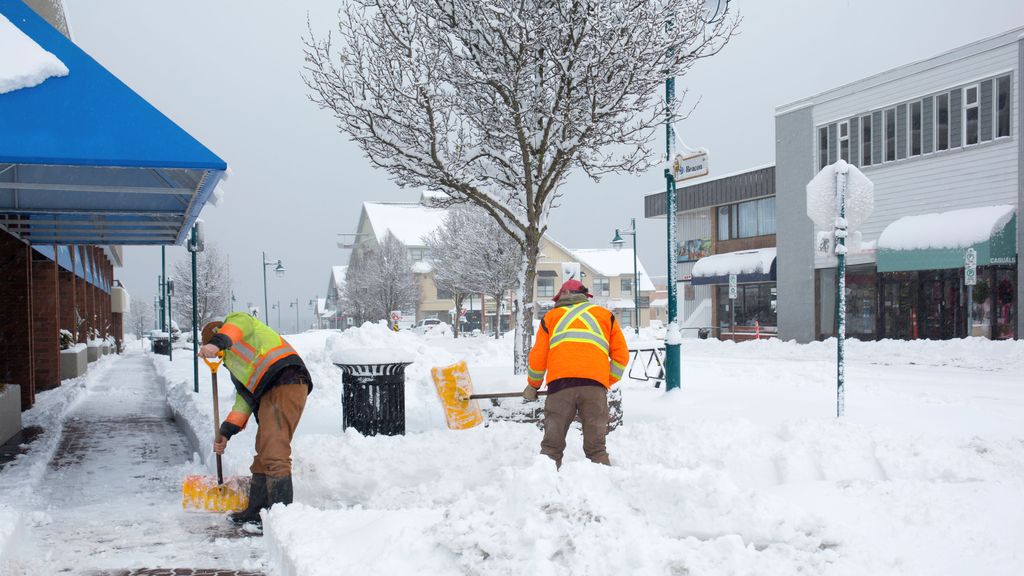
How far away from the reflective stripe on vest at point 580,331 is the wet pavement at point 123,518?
260 centimetres

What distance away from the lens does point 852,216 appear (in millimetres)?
8586

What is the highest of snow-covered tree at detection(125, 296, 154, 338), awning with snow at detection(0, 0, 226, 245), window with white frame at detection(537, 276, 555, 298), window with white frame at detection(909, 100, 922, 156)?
window with white frame at detection(909, 100, 922, 156)

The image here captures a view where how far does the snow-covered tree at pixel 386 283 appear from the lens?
5122 centimetres

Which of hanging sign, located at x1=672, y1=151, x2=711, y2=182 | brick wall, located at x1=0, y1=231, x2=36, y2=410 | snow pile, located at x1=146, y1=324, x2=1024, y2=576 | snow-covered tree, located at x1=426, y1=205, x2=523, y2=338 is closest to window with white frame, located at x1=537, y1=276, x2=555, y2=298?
snow-covered tree, located at x1=426, y1=205, x2=523, y2=338

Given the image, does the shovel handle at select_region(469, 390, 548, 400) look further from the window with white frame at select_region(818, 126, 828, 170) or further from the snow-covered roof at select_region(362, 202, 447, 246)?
the snow-covered roof at select_region(362, 202, 447, 246)

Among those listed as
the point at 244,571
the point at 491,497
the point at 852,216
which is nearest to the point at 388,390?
the point at 244,571

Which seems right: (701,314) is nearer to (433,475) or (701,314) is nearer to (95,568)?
(433,475)

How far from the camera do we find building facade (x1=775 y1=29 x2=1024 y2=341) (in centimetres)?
2145

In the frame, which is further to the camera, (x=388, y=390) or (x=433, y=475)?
(x=388, y=390)

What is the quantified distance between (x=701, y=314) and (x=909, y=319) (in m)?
14.0

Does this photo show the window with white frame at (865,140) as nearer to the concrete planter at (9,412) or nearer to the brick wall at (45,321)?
the brick wall at (45,321)

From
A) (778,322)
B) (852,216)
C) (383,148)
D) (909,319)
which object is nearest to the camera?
(852,216)

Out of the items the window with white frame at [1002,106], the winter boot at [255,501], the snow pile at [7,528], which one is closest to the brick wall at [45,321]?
the snow pile at [7,528]

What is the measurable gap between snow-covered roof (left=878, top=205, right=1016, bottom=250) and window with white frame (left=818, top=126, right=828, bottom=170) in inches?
163
